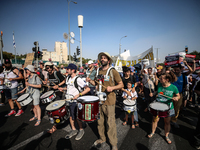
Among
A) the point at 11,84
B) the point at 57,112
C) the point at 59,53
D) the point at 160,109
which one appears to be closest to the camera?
the point at 160,109

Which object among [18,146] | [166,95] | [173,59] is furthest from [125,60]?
Result: [18,146]

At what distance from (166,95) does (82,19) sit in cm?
1639

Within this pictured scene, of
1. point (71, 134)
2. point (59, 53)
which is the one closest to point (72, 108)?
point (71, 134)

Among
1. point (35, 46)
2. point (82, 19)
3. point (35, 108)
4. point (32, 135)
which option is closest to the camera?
point (32, 135)

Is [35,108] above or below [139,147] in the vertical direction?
above

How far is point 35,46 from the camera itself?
10.6 meters

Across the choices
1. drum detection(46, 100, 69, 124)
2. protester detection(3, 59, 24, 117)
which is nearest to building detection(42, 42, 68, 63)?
protester detection(3, 59, 24, 117)

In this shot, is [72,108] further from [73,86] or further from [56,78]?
[56,78]

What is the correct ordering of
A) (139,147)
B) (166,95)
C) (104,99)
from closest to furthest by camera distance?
(104,99)
(139,147)
(166,95)

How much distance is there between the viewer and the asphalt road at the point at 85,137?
2828 millimetres

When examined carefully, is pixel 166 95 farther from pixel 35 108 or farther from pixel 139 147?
pixel 35 108

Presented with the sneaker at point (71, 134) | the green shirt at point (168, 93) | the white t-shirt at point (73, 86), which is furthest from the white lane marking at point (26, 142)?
the green shirt at point (168, 93)

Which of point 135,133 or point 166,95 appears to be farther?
point 135,133

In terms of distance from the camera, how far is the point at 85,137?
3207 mm
